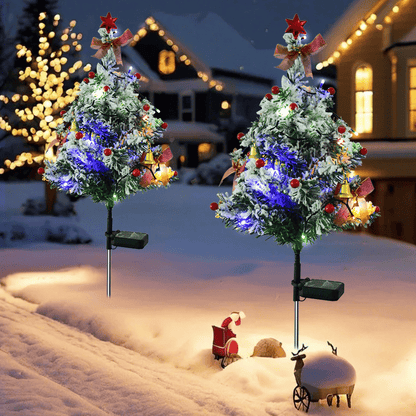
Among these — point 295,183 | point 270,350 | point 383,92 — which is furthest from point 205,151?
point 295,183

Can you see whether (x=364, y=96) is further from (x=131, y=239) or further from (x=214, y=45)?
(x=214, y=45)

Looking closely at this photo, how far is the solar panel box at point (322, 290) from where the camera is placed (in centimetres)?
809

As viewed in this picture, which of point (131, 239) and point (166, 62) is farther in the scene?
point (166, 62)

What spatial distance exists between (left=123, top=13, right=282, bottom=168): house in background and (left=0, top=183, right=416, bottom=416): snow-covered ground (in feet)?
70.9

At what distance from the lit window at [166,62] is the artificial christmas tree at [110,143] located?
94.6 feet

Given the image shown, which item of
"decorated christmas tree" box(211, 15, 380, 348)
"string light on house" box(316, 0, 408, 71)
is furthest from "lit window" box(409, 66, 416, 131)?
"decorated christmas tree" box(211, 15, 380, 348)

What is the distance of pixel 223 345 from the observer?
27.7 ft

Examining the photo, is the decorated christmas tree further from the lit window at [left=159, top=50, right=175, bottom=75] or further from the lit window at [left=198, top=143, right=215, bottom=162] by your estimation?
the lit window at [left=159, top=50, right=175, bottom=75]

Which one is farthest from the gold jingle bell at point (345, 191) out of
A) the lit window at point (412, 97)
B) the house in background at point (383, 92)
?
the lit window at point (412, 97)

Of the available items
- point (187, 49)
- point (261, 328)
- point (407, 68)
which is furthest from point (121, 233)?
point (187, 49)

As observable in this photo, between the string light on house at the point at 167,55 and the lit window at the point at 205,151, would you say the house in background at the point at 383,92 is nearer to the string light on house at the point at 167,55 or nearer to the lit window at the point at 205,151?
the string light on house at the point at 167,55

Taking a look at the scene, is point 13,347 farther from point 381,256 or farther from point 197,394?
point 381,256

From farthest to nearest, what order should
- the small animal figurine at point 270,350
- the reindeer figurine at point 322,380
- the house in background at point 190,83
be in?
the house in background at point 190,83 → the small animal figurine at point 270,350 → the reindeer figurine at point 322,380

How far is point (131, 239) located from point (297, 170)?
427cm
